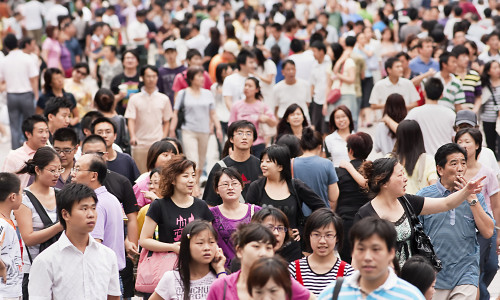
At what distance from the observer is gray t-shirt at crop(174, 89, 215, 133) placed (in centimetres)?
1241

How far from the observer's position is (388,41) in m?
18.7

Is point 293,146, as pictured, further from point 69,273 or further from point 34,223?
point 69,273

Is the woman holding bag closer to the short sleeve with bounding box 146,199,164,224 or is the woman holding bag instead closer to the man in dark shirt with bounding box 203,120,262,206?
the short sleeve with bounding box 146,199,164,224

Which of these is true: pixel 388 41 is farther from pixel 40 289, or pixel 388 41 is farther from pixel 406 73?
pixel 40 289

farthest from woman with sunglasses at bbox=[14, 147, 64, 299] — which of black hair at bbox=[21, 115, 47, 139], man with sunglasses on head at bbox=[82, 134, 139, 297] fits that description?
black hair at bbox=[21, 115, 47, 139]

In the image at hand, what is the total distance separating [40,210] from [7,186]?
1.37 feet

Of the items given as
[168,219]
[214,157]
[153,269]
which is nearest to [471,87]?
[214,157]

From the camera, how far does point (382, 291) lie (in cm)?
448

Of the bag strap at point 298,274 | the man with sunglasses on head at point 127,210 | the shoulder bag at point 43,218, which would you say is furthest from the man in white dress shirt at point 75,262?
the man with sunglasses on head at point 127,210

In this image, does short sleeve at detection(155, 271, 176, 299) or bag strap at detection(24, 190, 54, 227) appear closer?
short sleeve at detection(155, 271, 176, 299)

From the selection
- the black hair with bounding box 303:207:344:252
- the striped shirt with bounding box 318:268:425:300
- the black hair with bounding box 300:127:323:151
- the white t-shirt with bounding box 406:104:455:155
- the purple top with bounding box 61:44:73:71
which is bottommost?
the striped shirt with bounding box 318:268:425:300

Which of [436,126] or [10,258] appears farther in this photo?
[436,126]

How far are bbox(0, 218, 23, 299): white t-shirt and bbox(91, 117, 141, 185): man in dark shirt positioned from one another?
2.31 meters

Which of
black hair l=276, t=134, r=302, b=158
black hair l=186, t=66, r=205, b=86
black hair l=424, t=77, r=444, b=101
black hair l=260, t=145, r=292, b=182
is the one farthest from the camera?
black hair l=186, t=66, r=205, b=86
